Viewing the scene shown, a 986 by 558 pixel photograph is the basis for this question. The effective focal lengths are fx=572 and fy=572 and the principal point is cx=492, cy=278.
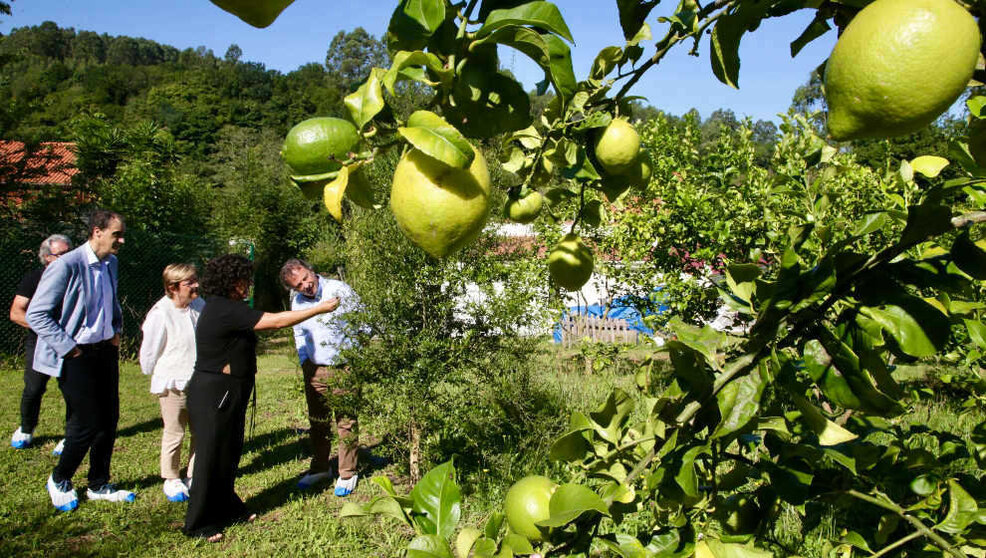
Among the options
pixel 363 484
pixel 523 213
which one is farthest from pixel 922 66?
pixel 363 484

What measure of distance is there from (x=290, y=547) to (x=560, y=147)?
354cm

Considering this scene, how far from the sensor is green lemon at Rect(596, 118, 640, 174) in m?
0.87

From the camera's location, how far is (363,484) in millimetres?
4520

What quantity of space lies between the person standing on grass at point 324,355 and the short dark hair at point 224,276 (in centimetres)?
56

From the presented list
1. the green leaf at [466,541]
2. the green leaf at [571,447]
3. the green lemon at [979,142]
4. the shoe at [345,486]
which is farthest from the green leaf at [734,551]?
the shoe at [345,486]

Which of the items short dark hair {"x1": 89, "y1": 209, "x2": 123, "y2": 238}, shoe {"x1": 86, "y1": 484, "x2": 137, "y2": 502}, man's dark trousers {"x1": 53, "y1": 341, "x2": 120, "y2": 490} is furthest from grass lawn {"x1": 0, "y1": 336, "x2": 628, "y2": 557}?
short dark hair {"x1": 89, "y1": 209, "x2": 123, "y2": 238}

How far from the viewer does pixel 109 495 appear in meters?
4.03

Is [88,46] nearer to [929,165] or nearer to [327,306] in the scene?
[327,306]

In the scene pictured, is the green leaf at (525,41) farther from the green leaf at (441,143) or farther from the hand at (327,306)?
the hand at (327,306)

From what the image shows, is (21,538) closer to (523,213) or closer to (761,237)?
(523,213)

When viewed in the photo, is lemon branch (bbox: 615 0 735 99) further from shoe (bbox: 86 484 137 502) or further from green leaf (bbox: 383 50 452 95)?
shoe (bbox: 86 484 137 502)

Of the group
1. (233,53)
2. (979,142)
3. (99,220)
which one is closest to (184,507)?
(99,220)

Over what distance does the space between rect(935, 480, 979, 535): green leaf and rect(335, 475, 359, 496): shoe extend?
4.00 m

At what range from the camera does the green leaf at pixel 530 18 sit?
61 cm
